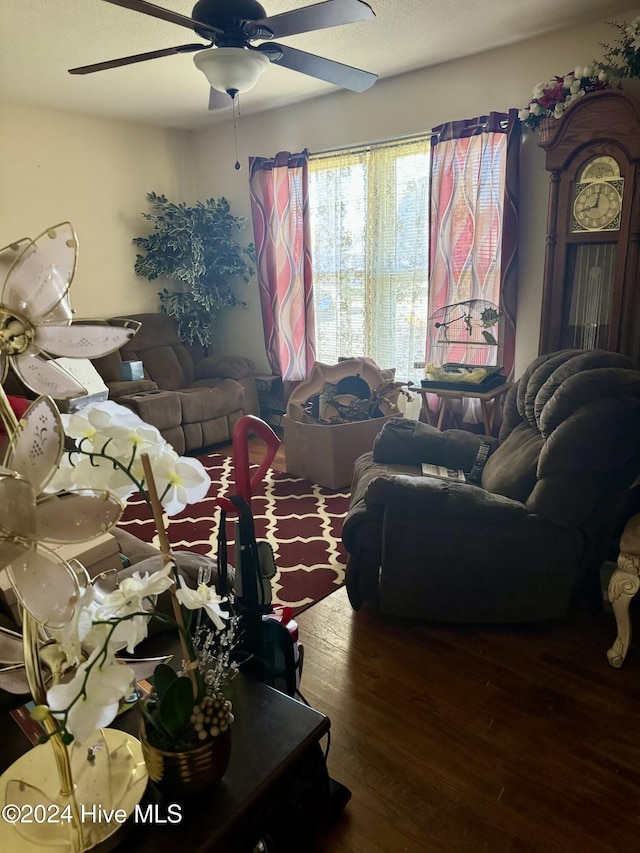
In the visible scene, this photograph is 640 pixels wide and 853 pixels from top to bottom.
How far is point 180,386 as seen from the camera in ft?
16.3

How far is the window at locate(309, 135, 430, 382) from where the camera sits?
4090 mm

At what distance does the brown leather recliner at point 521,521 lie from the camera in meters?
2.05

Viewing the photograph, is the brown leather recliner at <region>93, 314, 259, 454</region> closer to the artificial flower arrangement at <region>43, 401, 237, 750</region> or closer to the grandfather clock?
the grandfather clock

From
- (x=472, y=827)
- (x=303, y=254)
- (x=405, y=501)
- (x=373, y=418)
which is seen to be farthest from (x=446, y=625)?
(x=303, y=254)

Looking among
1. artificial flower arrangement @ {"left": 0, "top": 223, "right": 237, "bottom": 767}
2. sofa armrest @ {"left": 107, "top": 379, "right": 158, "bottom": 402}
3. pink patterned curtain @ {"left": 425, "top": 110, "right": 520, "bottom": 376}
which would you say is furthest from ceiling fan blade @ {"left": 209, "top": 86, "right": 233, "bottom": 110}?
artificial flower arrangement @ {"left": 0, "top": 223, "right": 237, "bottom": 767}

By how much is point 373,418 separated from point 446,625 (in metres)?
1.74

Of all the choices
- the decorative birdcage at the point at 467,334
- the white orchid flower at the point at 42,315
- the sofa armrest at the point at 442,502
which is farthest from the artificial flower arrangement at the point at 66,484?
the decorative birdcage at the point at 467,334

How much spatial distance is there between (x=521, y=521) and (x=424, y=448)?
35.5 inches

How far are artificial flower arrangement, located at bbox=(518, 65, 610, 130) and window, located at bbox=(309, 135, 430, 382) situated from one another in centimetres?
90

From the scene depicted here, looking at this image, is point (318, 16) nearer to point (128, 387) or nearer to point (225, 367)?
point (128, 387)

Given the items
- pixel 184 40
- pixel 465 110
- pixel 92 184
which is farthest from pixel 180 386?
pixel 465 110

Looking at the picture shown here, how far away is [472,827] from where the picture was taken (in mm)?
1507

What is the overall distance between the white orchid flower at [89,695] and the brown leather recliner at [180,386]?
3.64 m

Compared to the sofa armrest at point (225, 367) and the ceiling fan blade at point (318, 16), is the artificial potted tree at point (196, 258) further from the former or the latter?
the ceiling fan blade at point (318, 16)
